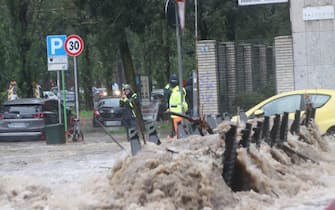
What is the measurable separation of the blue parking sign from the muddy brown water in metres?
11.5

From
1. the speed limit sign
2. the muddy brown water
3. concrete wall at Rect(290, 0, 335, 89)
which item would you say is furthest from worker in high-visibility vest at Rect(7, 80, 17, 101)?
the muddy brown water

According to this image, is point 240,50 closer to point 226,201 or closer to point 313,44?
point 313,44

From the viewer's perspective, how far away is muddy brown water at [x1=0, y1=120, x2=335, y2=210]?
8.40 meters

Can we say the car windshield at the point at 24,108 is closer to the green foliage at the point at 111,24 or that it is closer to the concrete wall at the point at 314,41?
the green foliage at the point at 111,24

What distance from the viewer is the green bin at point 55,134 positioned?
2172cm

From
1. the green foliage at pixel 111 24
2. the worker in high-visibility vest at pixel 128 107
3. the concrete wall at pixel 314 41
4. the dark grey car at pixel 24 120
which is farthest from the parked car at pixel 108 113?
the concrete wall at pixel 314 41

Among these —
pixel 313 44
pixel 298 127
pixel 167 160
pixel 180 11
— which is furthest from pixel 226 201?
pixel 313 44

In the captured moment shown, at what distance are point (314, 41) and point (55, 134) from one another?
8110 millimetres

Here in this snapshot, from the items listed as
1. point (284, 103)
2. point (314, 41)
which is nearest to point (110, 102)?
point (314, 41)

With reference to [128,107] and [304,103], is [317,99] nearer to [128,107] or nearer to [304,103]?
[304,103]

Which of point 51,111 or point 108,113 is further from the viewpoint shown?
point 108,113

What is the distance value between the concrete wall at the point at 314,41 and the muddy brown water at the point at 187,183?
360 inches

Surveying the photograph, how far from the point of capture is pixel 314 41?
20656 mm

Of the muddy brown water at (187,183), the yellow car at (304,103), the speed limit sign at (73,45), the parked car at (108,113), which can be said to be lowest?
the parked car at (108,113)
